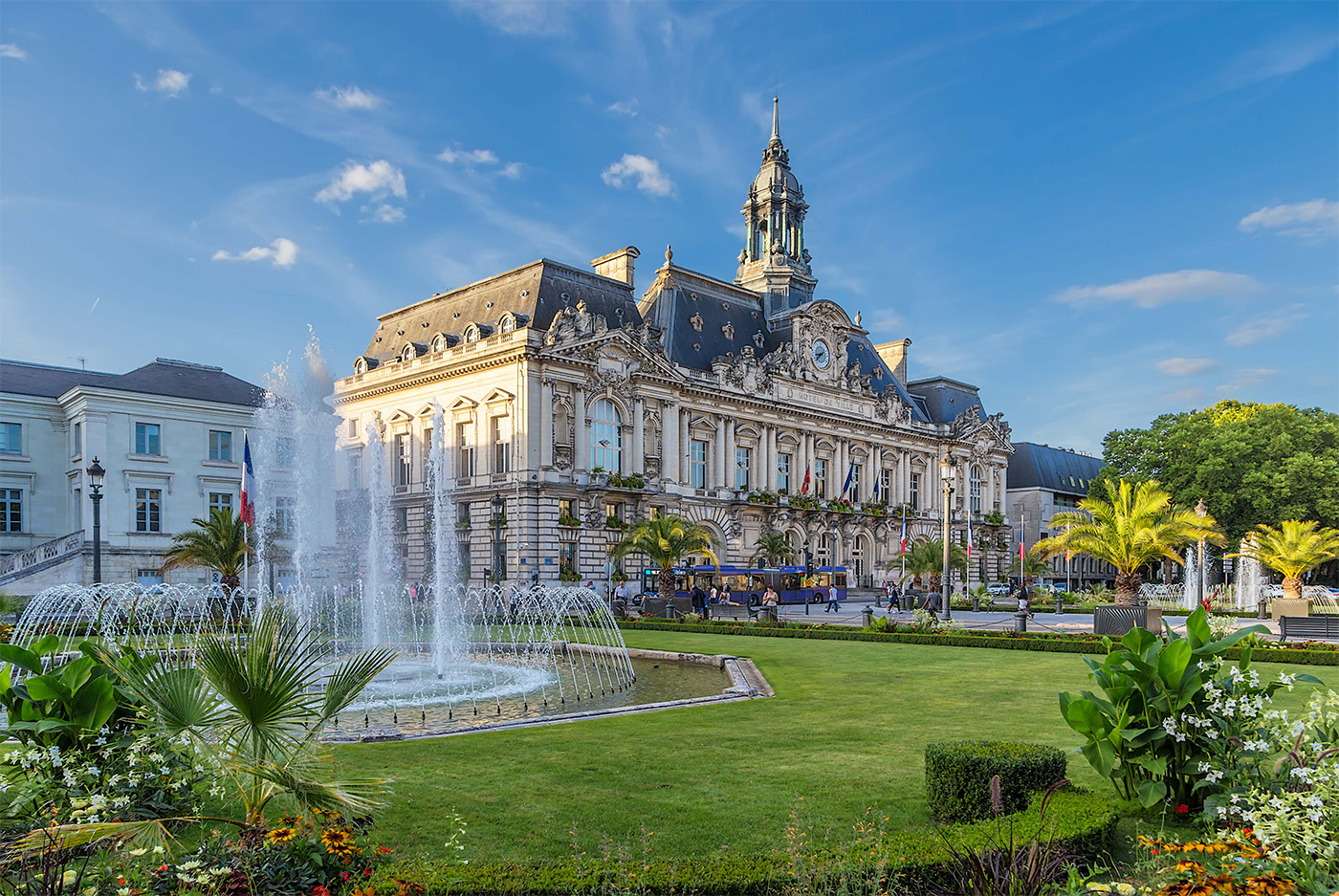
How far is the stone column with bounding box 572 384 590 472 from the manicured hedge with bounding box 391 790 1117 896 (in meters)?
44.2

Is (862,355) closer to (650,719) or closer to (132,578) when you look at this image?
(132,578)

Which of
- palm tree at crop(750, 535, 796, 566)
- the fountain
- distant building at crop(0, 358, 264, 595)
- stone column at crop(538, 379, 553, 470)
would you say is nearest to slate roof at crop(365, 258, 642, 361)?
stone column at crop(538, 379, 553, 470)

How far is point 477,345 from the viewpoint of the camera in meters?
51.5

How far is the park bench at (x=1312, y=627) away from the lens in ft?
82.4

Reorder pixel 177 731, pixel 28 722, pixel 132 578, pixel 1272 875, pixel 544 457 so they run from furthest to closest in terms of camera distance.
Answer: pixel 544 457
pixel 132 578
pixel 28 722
pixel 177 731
pixel 1272 875

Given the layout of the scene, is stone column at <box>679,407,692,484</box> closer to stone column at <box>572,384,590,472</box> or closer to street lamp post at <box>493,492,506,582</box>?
stone column at <box>572,384,590,472</box>

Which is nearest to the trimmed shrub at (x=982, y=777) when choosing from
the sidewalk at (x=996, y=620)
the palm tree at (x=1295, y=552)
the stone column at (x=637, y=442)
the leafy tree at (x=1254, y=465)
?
the sidewalk at (x=996, y=620)

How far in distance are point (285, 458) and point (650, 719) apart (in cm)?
4468

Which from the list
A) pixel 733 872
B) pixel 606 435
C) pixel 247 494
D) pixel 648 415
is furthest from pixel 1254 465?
pixel 733 872

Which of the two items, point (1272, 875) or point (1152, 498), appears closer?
point (1272, 875)

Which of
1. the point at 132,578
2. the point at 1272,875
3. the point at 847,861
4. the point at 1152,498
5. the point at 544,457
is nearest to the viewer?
the point at 1272,875

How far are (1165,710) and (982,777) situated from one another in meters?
1.68

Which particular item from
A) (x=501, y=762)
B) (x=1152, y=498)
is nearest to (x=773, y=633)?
(x=1152, y=498)

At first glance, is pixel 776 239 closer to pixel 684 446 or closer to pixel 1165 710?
pixel 684 446
